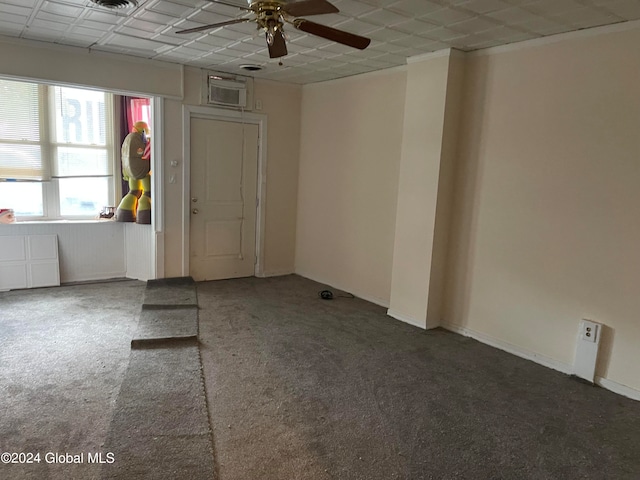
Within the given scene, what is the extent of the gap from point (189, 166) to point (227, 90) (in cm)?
96

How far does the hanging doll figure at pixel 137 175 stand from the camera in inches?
199

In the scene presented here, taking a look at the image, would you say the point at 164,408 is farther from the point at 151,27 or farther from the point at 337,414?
the point at 151,27

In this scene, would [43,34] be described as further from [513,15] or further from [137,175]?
[513,15]

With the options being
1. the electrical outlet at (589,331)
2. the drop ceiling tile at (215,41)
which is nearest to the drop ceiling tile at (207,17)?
the drop ceiling tile at (215,41)

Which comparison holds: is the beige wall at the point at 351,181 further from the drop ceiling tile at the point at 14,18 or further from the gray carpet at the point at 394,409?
the drop ceiling tile at the point at 14,18

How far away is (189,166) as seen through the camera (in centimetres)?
502

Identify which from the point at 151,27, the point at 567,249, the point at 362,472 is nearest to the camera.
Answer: the point at 362,472

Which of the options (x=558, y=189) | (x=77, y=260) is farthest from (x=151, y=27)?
(x=558, y=189)

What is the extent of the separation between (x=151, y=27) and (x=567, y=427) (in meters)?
3.95

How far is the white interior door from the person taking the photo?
5.12 meters

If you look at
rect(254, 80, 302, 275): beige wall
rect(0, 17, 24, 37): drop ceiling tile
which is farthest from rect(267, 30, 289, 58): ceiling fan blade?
rect(254, 80, 302, 275): beige wall

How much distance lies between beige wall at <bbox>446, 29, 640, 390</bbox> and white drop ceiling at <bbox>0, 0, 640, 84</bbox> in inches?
11.3

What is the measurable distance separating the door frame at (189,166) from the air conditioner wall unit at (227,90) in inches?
3.4

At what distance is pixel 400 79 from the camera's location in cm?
436
